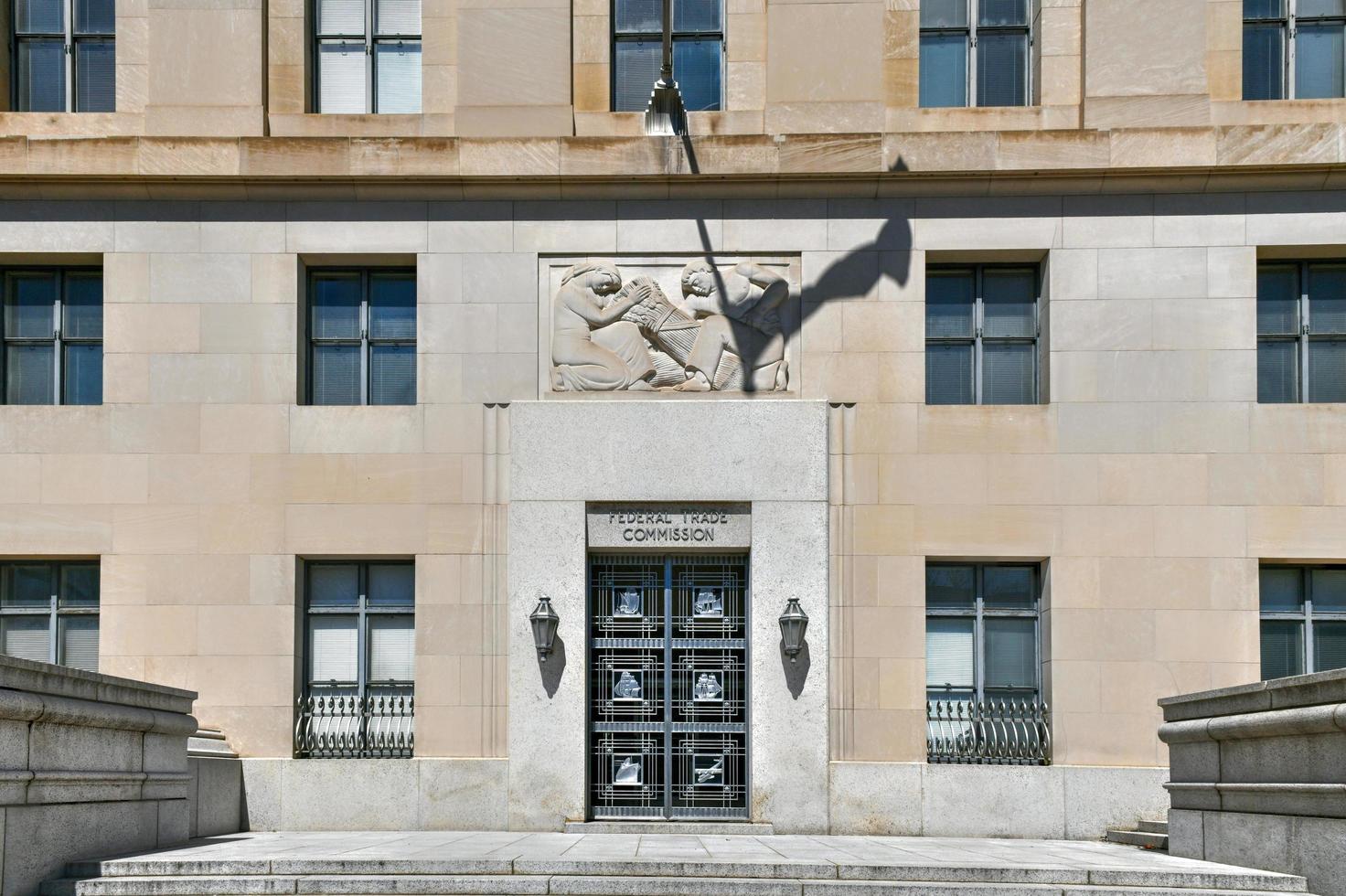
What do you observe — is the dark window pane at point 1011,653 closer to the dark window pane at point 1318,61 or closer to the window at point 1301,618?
the window at point 1301,618

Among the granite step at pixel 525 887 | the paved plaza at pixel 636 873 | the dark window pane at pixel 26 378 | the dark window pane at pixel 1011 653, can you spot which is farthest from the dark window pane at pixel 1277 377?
the dark window pane at pixel 26 378

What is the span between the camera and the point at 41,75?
62.7 feet

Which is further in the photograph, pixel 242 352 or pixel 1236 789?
pixel 242 352

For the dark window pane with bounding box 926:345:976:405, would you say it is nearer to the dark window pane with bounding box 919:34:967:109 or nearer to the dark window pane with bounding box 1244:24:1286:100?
the dark window pane with bounding box 919:34:967:109

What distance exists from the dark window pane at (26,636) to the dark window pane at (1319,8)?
18716 mm

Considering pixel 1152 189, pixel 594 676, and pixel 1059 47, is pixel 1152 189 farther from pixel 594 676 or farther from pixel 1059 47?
pixel 594 676

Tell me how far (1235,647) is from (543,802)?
8996 millimetres

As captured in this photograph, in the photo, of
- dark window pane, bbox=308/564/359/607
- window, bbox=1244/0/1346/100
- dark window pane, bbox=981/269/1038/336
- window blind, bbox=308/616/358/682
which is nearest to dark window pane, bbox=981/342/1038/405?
dark window pane, bbox=981/269/1038/336

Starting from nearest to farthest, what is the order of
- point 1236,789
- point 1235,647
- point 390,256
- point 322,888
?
→ point 322,888, point 1236,789, point 1235,647, point 390,256

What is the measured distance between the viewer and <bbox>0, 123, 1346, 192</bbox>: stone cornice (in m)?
17.7

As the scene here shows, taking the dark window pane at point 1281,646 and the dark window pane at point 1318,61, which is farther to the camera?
the dark window pane at point 1318,61

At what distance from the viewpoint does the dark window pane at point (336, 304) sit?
1873 centimetres

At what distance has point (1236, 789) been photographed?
536 inches

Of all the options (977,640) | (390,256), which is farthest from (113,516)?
(977,640)
